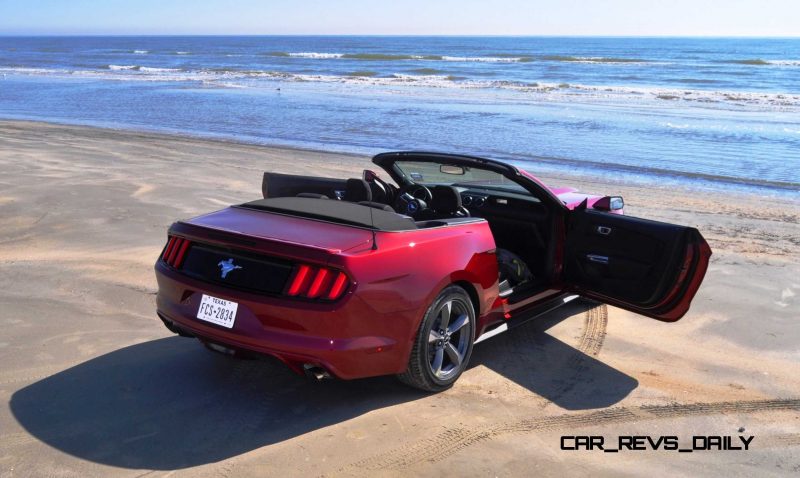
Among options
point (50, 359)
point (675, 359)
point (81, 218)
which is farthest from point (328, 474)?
point (81, 218)

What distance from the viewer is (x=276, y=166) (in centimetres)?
1311

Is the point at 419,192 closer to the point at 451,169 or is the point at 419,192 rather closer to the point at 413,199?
the point at 413,199

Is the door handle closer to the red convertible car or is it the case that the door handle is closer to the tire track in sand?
the red convertible car

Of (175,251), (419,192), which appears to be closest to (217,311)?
(175,251)

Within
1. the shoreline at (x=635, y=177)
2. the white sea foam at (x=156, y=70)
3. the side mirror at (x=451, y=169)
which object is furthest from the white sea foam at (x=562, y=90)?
the side mirror at (x=451, y=169)

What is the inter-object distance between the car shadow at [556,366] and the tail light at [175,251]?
1.97 meters

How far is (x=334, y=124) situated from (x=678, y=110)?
11.9 meters

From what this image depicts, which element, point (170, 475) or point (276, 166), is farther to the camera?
point (276, 166)

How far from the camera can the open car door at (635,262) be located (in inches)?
188

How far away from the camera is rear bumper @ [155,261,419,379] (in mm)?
3716

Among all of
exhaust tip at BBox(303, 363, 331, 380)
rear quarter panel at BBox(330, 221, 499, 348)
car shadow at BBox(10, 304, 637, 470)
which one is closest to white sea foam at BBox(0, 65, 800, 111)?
car shadow at BBox(10, 304, 637, 470)

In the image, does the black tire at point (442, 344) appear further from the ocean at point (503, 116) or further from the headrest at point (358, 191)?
the ocean at point (503, 116)

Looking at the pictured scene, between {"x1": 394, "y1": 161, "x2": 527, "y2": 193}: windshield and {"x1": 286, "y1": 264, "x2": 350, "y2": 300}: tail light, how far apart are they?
1.83m

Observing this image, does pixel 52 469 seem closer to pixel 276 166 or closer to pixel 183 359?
pixel 183 359
